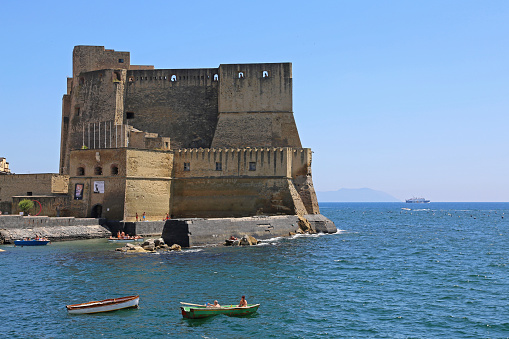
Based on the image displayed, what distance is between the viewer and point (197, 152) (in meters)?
36.0

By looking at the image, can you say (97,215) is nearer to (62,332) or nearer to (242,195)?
(242,195)

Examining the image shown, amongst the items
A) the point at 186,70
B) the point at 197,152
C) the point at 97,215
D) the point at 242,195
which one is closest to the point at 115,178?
the point at 97,215

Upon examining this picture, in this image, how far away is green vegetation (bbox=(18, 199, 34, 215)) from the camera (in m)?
32.5

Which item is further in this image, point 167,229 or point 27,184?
point 27,184

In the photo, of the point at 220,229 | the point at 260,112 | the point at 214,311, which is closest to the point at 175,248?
the point at 220,229

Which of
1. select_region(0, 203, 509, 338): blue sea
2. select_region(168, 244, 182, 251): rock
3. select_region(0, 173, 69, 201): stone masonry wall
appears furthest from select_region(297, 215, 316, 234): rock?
select_region(0, 173, 69, 201): stone masonry wall

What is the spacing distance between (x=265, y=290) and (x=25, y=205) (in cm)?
1992

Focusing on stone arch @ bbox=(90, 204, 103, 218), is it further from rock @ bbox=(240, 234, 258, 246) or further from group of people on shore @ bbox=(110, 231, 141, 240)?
rock @ bbox=(240, 234, 258, 246)

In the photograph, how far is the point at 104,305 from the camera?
15.5 m

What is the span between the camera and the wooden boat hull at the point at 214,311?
14906 mm

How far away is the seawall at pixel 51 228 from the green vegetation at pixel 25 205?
3107mm

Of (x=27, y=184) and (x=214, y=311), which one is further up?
(x=27, y=184)

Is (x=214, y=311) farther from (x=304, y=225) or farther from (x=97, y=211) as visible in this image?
(x=304, y=225)

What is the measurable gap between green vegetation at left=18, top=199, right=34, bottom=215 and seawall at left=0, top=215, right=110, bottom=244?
3107mm
